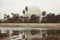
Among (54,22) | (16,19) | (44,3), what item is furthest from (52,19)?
(16,19)

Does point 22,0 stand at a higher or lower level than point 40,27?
higher

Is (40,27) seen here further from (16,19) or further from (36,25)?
(16,19)

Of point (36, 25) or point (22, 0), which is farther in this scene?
point (22, 0)

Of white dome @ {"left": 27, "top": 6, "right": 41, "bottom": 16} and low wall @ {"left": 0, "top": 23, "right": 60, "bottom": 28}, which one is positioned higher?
white dome @ {"left": 27, "top": 6, "right": 41, "bottom": 16}

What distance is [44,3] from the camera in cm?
112

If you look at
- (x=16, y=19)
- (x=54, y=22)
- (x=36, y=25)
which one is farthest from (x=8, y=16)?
(x=54, y=22)

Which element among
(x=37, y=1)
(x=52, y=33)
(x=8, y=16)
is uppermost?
(x=37, y=1)

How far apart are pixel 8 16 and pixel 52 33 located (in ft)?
1.09

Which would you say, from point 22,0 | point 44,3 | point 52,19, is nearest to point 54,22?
point 52,19

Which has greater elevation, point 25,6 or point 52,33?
point 25,6

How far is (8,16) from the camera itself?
1.10 meters

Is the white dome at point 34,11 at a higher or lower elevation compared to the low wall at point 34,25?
higher

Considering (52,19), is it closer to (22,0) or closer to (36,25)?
(36,25)

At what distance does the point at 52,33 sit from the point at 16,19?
268 millimetres
